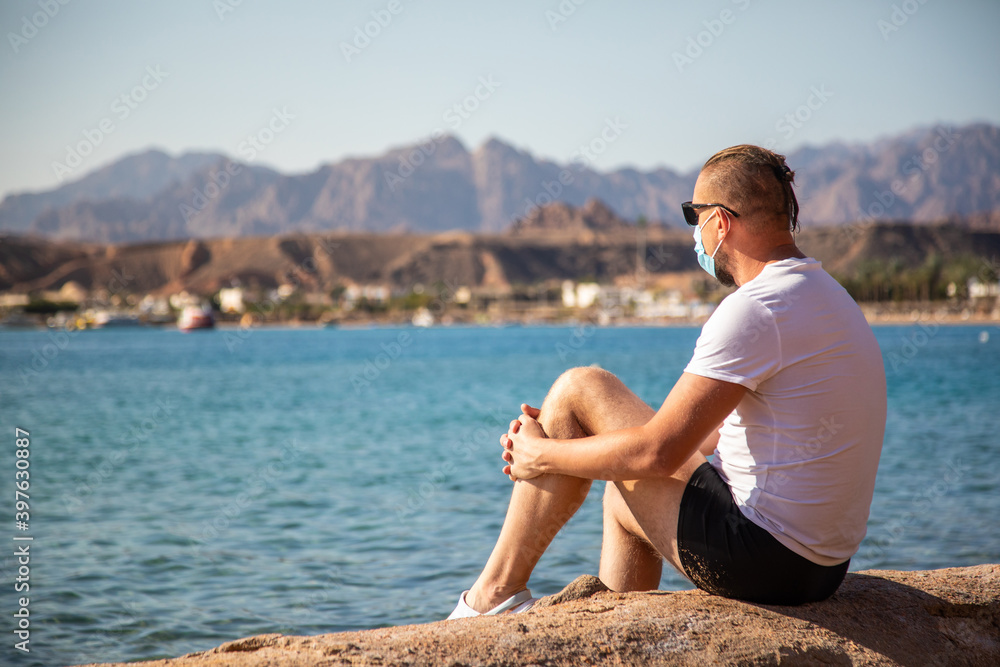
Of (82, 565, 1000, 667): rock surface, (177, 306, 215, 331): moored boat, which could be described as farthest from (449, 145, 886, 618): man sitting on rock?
(177, 306, 215, 331): moored boat

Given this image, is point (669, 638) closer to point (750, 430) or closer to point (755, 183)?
point (750, 430)

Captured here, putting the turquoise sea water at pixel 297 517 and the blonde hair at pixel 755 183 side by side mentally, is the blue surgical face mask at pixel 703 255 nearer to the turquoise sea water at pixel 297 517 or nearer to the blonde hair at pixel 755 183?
the blonde hair at pixel 755 183

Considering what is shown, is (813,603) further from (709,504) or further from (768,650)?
(709,504)

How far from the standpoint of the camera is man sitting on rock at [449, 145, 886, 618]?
2229 mm

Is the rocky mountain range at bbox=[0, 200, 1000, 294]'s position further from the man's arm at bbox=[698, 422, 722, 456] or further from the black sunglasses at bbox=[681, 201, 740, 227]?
the black sunglasses at bbox=[681, 201, 740, 227]

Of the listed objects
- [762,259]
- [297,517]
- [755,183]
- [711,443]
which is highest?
[755,183]

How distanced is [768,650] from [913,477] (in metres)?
9.47

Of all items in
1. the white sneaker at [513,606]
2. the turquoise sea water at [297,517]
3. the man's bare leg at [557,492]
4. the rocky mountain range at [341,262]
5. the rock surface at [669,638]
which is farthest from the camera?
the rocky mountain range at [341,262]

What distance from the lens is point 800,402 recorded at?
7.51ft

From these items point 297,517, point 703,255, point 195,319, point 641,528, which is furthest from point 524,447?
point 195,319

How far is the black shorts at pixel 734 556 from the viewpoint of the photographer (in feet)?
7.89

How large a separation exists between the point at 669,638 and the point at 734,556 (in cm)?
31

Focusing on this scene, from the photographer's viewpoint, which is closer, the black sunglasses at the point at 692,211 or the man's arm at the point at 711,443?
the black sunglasses at the point at 692,211

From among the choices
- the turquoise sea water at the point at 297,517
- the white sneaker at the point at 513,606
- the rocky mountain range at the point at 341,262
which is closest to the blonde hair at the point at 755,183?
the white sneaker at the point at 513,606
